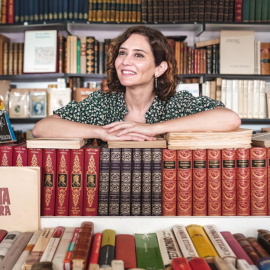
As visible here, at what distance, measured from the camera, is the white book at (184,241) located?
67 cm

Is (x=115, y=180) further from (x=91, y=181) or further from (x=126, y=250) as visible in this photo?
(x=126, y=250)

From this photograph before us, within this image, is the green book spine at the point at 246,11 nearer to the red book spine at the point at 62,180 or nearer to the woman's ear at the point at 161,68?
the woman's ear at the point at 161,68

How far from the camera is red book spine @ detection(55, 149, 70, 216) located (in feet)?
3.01

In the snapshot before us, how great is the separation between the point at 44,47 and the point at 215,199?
2232mm

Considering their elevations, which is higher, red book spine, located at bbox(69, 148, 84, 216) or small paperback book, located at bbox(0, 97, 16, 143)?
small paperback book, located at bbox(0, 97, 16, 143)

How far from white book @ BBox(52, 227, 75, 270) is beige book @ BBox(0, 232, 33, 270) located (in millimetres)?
89

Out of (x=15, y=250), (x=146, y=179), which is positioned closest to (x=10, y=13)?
(x=146, y=179)

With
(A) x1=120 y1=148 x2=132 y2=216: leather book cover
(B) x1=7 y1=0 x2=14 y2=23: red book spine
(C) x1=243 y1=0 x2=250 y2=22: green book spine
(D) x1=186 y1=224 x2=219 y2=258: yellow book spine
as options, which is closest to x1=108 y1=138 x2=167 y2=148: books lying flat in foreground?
(A) x1=120 y1=148 x2=132 y2=216: leather book cover

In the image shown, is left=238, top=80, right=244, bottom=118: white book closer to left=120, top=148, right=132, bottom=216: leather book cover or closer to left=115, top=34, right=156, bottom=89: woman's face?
left=115, top=34, right=156, bottom=89: woman's face

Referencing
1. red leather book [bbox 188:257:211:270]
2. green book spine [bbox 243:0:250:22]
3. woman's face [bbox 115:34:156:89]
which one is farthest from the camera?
green book spine [bbox 243:0:250:22]

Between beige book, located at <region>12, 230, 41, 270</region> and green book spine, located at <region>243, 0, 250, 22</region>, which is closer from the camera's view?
beige book, located at <region>12, 230, 41, 270</region>

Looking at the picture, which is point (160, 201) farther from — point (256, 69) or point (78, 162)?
point (256, 69)

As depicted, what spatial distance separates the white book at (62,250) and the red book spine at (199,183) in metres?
0.36

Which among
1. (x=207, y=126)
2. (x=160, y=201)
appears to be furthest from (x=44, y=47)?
(x=160, y=201)
